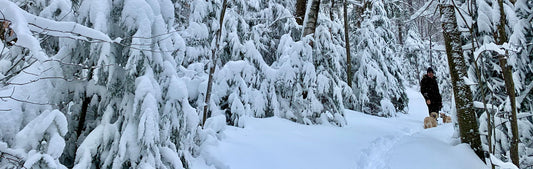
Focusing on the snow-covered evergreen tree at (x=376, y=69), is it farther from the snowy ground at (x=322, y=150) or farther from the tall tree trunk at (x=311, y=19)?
the snowy ground at (x=322, y=150)

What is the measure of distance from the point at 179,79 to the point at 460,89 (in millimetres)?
3963

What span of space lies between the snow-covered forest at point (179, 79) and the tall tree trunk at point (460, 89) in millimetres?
18

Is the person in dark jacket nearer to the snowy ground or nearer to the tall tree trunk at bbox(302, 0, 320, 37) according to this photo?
the snowy ground

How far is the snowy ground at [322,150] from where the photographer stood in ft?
13.5

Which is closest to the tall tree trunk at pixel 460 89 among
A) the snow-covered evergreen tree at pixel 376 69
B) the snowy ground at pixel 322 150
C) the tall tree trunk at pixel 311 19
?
the snowy ground at pixel 322 150

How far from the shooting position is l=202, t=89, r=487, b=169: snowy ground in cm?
411

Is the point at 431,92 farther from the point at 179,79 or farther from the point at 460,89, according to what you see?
the point at 179,79

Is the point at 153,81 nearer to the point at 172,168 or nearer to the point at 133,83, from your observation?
the point at 133,83

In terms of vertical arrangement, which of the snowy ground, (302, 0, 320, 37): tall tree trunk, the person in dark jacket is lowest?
the snowy ground

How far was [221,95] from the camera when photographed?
5824 millimetres

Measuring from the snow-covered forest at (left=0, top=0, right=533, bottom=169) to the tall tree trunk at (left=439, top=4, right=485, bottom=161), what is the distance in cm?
2

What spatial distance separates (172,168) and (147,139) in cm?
47

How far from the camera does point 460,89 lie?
4.65 meters

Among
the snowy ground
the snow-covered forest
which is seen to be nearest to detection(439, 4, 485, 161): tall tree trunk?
the snow-covered forest
